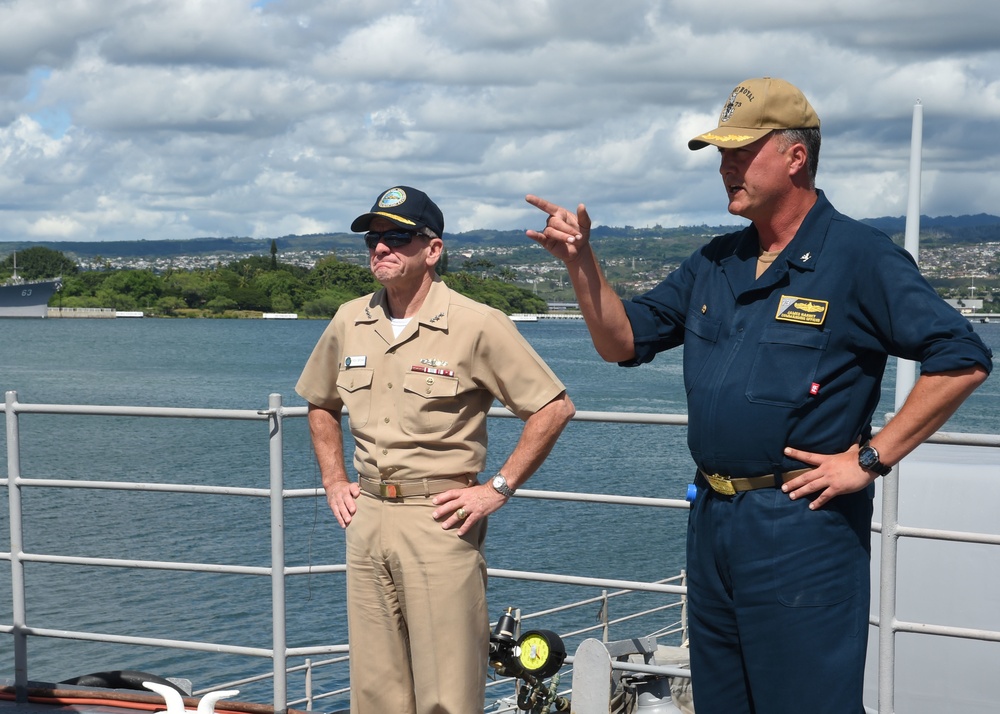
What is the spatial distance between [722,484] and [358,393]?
3.49 feet

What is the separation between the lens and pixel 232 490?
144 inches

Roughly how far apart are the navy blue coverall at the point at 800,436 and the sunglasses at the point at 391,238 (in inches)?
36.3

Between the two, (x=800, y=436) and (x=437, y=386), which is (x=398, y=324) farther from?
(x=800, y=436)

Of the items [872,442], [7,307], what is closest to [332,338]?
[872,442]

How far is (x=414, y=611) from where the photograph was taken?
2.92m

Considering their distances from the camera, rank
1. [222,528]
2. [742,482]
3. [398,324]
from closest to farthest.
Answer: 1. [742,482]
2. [398,324]
3. [222,528]

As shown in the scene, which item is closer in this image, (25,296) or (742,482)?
(742,482)

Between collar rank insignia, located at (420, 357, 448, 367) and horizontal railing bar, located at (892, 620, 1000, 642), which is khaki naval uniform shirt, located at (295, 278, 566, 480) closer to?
collar rank insignia, located at (420, 357, 448, 367)

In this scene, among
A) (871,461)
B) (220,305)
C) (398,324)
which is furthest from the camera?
(220,305)

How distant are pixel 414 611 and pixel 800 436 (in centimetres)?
116

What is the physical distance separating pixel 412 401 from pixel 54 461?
3299 centimetres

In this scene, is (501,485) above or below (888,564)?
above

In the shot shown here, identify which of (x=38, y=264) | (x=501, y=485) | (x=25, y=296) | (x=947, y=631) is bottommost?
(x=25, y=296)

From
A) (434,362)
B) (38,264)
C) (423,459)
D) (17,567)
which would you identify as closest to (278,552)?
(17,567)
